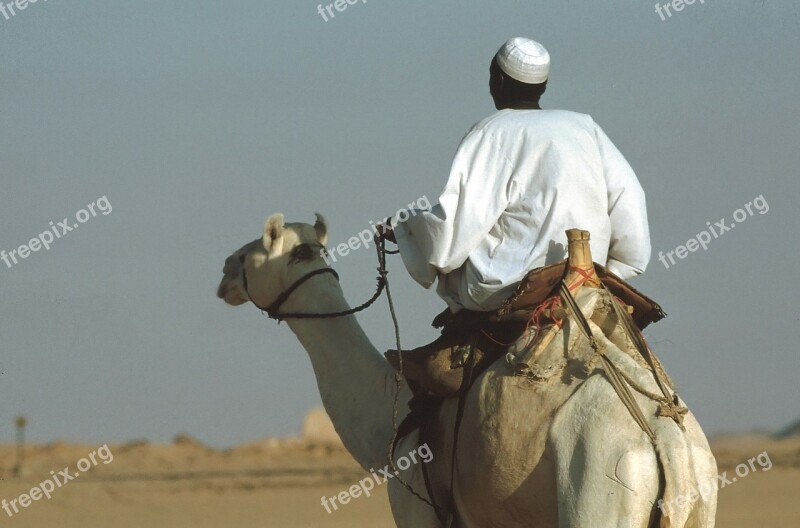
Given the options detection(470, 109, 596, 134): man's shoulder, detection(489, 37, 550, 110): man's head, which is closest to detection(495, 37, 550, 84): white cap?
detection(489, 37, 550, 110): man's head

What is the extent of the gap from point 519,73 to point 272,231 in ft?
6.31

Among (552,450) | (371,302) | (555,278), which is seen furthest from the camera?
(371,302)

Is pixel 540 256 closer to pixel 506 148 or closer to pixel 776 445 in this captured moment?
pixel 506 148

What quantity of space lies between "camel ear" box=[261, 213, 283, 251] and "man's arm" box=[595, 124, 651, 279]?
1.98 m

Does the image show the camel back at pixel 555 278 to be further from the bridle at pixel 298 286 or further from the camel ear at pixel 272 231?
the camel ear at pixel 272 231

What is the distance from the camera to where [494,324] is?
7.77m

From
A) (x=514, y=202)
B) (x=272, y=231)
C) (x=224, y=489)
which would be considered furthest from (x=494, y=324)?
(x=224, y=489)

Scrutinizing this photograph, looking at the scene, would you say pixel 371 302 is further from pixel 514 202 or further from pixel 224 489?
pixel 224 489

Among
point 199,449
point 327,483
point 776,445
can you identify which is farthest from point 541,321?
point 776,445

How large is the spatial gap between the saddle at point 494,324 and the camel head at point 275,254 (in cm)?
127

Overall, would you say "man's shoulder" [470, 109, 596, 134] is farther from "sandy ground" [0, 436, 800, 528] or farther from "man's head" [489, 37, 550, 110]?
"sandy ground" [0, 436, 800, 528]

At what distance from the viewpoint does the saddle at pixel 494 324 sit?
7402 mm

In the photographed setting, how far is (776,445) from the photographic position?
47.2 meters

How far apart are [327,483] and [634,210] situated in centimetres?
2515
